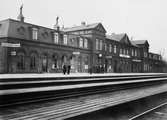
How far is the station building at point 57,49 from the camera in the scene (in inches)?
950

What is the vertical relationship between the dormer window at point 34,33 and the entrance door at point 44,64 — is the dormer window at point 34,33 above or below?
above

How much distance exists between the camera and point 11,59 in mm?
24125

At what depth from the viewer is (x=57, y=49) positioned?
99.8 feet

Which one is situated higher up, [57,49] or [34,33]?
[34,33]

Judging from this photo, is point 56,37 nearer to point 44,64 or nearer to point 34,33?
point 34,33

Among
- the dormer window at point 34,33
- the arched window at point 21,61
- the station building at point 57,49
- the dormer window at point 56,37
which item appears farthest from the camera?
the dormer window at point 56,37

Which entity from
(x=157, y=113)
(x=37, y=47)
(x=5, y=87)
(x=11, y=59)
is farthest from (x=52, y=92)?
(x=37, y=47)

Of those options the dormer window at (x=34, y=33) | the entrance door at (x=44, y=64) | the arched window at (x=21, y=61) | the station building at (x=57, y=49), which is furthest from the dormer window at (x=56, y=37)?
the arched window at (x=21, y=61)

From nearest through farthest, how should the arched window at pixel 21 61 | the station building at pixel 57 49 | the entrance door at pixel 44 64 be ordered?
the station building at pixel 57 49 → the arched window at pixel 21 61 → the entrance door at pixel 44 64

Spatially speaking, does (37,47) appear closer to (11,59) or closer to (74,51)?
(11,59)

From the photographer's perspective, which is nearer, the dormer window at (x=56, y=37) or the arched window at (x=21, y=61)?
the arched window at (x=21, y=61)

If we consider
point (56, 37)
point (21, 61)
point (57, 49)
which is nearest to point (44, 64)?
point (57, 49)

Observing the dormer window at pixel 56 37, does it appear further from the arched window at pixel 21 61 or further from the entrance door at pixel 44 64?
the arched window at pixel 21 61

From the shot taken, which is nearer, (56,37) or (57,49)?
(57,49)
